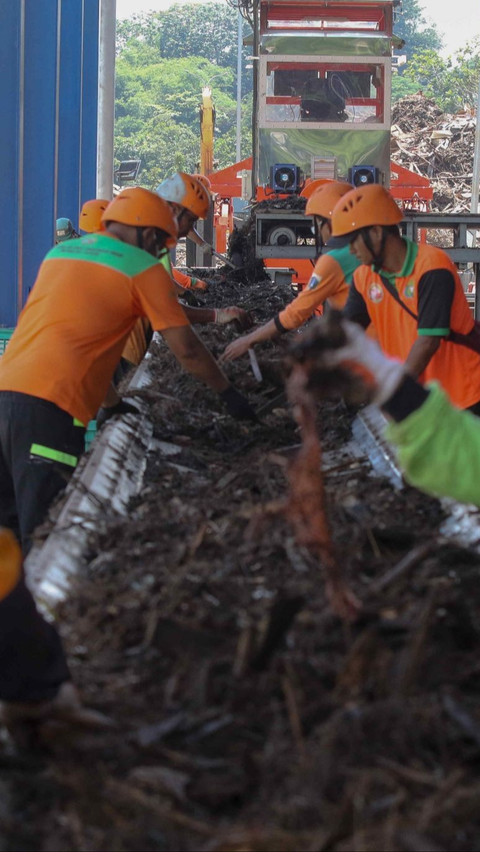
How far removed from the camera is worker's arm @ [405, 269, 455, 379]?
4648mm

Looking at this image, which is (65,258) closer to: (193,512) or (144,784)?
(193,512)

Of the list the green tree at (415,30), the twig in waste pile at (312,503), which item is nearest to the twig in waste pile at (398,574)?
the twig in waste pile at (312,503)

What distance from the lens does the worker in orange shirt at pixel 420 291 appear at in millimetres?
4695

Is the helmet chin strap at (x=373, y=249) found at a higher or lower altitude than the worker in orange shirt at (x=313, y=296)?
higher

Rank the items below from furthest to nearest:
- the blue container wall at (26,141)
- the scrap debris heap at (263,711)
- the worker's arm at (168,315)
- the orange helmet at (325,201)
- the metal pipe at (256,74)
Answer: the metal pipe at (256,74) < the blue container wall at (26,141) < the orange helmet at (325,201) < the worker's arm at (168,315) < the scrap debris heap at (263,711)

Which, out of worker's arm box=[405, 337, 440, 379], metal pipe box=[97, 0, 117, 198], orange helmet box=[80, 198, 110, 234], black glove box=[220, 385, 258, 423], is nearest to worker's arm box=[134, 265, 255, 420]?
black glove box=[220, 385, 258, 423]

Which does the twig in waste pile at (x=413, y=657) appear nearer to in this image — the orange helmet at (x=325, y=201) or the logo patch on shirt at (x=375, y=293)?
the logo patch on shirt at (x=375, y=293)

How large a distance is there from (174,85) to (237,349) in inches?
2536

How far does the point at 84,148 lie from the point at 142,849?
16.0 metres

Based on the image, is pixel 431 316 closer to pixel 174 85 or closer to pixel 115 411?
pixel 115 411

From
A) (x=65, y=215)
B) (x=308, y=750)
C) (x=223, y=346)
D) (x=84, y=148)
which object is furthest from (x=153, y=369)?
(x=84, y=148)

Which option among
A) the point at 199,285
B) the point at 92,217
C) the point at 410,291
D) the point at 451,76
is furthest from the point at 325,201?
the point at 451,76

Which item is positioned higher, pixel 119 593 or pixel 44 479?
pixel 119 593

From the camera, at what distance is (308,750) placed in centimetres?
177
